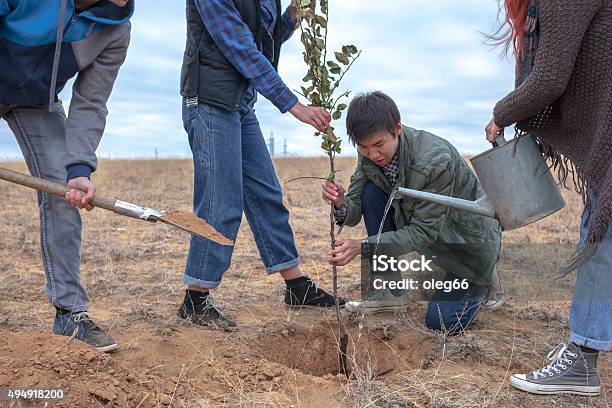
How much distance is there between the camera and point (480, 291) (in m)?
3.57

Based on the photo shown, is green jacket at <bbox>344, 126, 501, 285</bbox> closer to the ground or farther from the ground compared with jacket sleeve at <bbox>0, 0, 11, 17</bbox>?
closer to the ground

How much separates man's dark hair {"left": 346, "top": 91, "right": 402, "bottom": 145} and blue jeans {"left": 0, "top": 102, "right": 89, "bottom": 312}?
1.41m

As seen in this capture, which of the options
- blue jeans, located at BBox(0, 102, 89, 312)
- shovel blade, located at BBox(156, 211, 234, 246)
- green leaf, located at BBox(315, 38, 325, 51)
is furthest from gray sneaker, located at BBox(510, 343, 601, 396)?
blue jeans, located at BBox(0, 102, 89, 312)

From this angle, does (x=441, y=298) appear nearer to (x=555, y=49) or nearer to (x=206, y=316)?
(x=206, y=316)

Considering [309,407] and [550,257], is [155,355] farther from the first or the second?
[550,257]

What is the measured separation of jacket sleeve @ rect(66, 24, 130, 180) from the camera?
2738 mm

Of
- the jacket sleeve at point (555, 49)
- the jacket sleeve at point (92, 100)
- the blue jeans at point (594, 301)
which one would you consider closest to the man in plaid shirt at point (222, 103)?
the jacket sleeve at point (92, 100)

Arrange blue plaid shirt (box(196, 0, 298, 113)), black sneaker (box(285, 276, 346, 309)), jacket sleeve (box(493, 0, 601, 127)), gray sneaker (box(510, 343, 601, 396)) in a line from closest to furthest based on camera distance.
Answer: jacket sleeve (box(493, 0, 601, 127)) < gray sneaker (box(510, 343, 601, 396)) < blue plaid shirt (box(196, 0, 298, 113)) < black sneaker (box(285, 276, 346, 309))

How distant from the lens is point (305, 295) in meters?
3.67

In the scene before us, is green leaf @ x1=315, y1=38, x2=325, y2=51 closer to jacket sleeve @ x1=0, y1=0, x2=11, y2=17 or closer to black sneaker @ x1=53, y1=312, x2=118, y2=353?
jacket sleeve @ x1=0, y1=0, x2=11, y2=17

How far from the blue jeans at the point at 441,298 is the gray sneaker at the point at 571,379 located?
28.0 inches

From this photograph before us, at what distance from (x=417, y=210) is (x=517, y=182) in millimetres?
725

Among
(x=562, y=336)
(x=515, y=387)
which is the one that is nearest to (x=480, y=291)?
(x=562, y=336)

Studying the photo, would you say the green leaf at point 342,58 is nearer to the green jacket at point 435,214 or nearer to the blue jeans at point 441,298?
the green jacket at point 435,214
